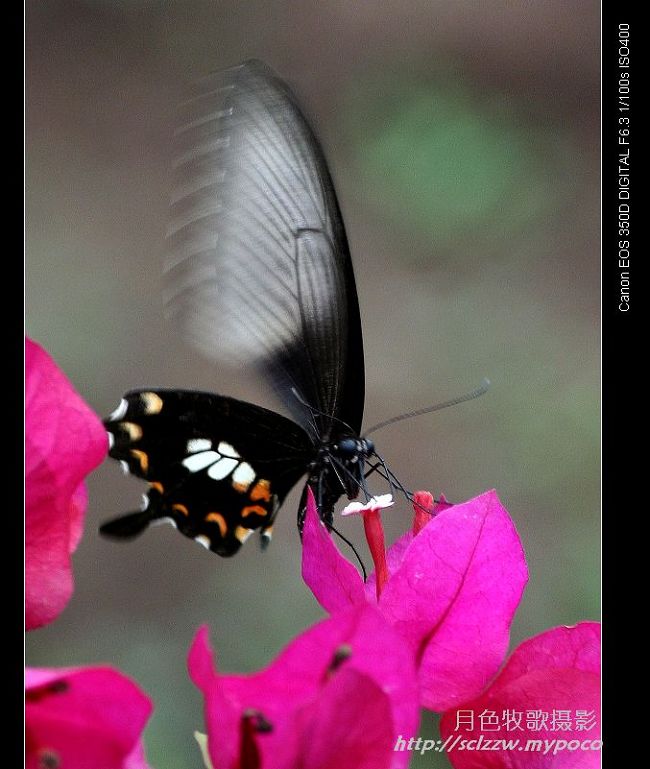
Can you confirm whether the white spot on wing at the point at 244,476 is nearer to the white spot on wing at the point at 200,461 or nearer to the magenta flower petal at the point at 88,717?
the white spot on wing at the point at 200,461

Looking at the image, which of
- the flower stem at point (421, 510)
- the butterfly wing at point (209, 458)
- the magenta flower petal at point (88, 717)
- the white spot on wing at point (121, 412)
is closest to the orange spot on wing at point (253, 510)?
the butterfly wing at point (209, 458)

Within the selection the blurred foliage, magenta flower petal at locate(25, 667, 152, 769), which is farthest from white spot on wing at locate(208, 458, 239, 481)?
the blurred foliage

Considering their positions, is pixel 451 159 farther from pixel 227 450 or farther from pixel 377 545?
pixel 377 545

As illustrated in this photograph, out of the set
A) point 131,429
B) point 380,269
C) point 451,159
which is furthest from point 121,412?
point 380,269
